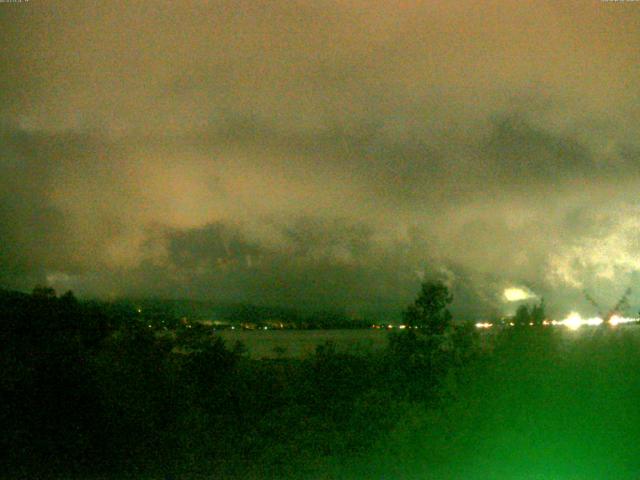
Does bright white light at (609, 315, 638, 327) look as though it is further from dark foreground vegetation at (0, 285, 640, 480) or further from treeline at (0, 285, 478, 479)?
treeline at (0, 285, 478, 479)

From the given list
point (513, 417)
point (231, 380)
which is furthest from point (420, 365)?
point (513, 417)

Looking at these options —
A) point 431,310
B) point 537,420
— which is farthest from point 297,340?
point 537,420

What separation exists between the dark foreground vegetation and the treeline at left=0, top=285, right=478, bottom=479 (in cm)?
4

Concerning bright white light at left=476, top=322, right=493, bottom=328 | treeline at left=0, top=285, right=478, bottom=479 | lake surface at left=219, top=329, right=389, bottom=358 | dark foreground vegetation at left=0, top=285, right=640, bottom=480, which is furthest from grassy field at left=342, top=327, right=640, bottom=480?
lake surface at left=219, top=329, right=389, bottom=358

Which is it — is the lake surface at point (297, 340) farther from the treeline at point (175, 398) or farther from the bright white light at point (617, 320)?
the bright white light at point (617, 320)

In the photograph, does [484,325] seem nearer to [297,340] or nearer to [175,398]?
[175,398]

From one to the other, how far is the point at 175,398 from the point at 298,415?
10.6ft

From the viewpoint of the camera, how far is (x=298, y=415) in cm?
1723

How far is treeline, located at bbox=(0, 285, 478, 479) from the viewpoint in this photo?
13281 mm

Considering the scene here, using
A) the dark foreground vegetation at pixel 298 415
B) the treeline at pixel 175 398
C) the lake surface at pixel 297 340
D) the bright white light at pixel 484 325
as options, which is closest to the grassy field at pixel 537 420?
the dark foreground vegetation at pixel 298 415

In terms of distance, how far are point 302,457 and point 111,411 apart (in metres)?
3.51

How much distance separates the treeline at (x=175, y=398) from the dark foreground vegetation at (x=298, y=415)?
35 millimetres

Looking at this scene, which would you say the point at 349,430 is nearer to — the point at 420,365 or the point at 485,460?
the point at 485,460

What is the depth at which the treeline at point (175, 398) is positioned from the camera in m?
13.3
